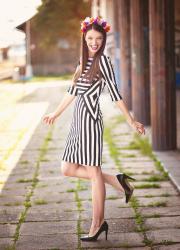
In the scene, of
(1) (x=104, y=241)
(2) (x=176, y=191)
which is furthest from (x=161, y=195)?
(1) (x=104, y=241)

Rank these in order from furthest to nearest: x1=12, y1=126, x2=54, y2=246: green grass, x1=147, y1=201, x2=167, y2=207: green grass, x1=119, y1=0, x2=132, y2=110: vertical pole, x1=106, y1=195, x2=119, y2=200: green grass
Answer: x1=119, y1=0, x2=132, y2=110: vertical pole < x1=106, y1=195, x2=119, y2=200: green grass < x1=147, y1=201, x2=167, y2=207: green grass < x1=12, y1=126, x2=54, y2=246: green grass

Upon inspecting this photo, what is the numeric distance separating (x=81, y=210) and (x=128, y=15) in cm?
838

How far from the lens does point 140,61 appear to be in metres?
10.7

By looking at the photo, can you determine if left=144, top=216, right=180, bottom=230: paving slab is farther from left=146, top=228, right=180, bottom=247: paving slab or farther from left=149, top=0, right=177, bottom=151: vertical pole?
left=149, top=0, right=177, bottom=151: vertical pole

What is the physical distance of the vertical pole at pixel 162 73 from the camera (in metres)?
7.89

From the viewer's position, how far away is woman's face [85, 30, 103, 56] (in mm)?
4344

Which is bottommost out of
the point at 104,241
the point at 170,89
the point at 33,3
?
the point at 104,241

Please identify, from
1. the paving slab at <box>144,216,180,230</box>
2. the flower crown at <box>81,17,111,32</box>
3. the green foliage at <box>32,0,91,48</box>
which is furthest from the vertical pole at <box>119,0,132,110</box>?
the green foliage at <box>32,0,91,48</box>

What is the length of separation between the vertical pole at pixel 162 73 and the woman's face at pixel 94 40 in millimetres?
3711

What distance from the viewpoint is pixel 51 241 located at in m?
4.50

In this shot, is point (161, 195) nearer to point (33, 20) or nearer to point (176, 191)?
point (176, 191)

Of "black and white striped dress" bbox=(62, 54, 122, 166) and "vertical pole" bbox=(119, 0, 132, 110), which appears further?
"vertical pole" bbox=(119, 0, 132, 110)

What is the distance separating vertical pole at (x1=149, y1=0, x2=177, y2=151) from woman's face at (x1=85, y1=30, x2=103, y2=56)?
12.2ft

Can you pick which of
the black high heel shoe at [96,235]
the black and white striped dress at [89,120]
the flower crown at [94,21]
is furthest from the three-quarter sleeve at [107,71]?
the black high heel shoe at [96,235]
